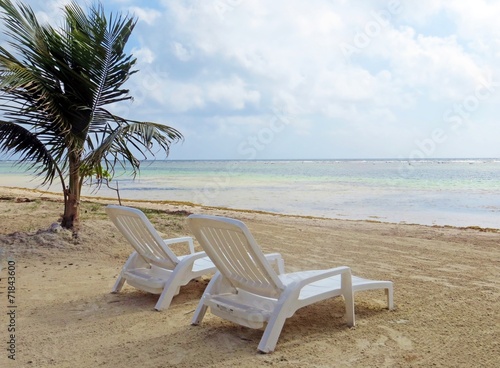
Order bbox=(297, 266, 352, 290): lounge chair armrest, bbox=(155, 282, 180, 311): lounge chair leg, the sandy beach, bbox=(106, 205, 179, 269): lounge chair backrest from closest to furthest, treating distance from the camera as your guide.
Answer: the sandy beach → bbox=(297, 266, 352, 290): lounge chair armrest → bbox=(155, 282, 180, 311): lounge chair leg → bbox=(106, 205, 179, 269): lounge chair backrest

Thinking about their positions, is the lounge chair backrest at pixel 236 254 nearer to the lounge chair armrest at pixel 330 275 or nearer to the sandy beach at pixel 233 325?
the lounge chair armrest at pixel 330 275

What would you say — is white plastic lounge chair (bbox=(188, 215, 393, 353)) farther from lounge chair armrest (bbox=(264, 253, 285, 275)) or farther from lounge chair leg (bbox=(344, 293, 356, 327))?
lounge chair armrest (bbox=(264, 253, 285, 275))

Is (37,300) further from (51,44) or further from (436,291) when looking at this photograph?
(51,44)

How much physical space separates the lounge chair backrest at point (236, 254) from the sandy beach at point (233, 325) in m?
0.44

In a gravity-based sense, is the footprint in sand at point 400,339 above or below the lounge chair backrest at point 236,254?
below

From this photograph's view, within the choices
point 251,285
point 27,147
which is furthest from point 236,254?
point 27,147

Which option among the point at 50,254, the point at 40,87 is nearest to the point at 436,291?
the point at 50,254

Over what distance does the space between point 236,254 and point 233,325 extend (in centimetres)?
79

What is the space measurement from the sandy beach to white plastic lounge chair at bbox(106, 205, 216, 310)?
20 centimetres

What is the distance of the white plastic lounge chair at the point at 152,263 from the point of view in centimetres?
469

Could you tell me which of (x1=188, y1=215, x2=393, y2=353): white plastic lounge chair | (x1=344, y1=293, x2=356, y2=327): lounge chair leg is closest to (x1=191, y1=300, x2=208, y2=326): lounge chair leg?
(x1=188, y1=215, x2=393, y2=353): white plastic lounge chair

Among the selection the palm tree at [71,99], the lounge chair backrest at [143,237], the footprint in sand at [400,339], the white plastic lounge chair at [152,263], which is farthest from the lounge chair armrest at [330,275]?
the palm tree at [71,99]

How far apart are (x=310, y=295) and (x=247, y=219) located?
8.72 meters

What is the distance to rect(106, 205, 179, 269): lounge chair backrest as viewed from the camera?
15.6 feet
